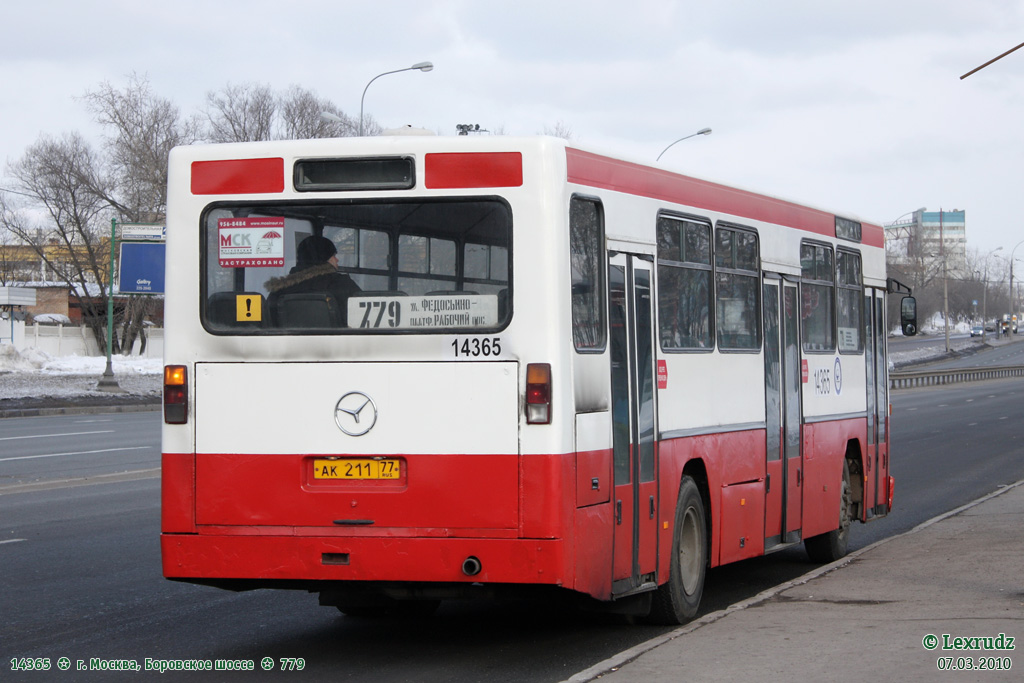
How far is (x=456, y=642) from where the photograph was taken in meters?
7.97

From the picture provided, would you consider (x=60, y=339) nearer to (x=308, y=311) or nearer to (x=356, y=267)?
(x=308, y=311)

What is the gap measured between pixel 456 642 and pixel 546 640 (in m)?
0.56

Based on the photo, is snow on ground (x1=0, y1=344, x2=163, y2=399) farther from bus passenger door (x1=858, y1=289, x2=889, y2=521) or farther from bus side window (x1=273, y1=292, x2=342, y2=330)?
bus side window (x1=273, y1=292, x2=342, y2=330)

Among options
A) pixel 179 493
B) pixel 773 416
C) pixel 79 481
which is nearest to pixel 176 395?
pixel 179 493

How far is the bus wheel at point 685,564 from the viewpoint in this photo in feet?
27.2

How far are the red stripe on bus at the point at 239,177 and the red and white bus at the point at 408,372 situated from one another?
0.01m

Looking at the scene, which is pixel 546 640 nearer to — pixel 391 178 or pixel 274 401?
pixel 274 401

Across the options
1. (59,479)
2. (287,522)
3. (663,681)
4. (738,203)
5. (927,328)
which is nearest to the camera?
(663,681)

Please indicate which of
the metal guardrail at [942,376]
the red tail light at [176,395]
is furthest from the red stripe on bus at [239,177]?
the metal guardrail at [942,376]

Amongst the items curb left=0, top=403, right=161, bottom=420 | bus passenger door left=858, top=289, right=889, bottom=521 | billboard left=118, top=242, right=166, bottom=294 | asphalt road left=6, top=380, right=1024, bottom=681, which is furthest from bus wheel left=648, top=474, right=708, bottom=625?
billboard left=118, top=242, right=166, bottom=294

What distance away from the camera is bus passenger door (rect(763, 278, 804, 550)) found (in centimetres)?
990

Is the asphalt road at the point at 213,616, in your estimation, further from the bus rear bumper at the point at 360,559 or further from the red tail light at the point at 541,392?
the red tail light at the point at 541,392

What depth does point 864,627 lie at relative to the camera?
24.7 ft

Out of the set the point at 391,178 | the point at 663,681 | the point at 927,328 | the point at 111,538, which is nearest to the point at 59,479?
the point at 111,538
